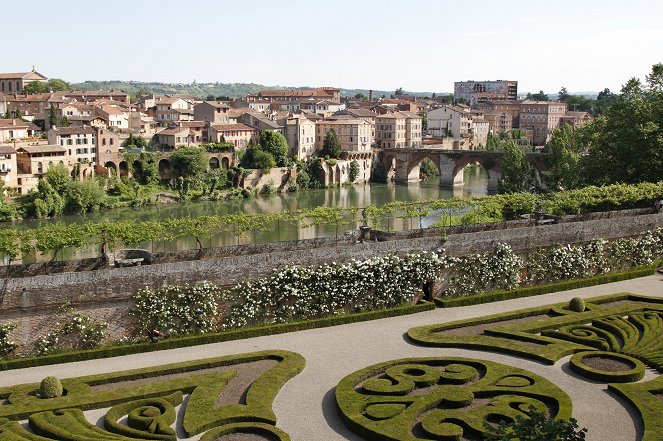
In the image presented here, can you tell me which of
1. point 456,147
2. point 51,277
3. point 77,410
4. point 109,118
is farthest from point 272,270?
point 456,147

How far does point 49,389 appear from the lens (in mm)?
18219

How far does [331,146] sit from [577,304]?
58934 millimetres

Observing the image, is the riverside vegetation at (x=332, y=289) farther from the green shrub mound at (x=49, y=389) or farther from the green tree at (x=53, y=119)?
the green tree at (x=53, y=119)

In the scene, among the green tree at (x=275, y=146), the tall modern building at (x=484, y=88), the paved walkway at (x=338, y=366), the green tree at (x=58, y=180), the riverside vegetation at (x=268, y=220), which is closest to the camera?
Answer: the paved walkway at (x=338, y=366)

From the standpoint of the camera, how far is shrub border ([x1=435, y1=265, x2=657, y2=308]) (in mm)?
26375

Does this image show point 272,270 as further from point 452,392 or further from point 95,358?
point 452,392

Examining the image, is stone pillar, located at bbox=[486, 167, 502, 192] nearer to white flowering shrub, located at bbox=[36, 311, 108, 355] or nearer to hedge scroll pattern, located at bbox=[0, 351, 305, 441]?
hedge scroll pattern, located at bbox=[0, 351, 305, 441]

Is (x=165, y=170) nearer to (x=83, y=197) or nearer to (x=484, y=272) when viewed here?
(x=83, y=197)

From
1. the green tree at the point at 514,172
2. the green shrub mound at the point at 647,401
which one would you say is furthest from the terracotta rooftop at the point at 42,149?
the green shrub mound at the point at 647,401

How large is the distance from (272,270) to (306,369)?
443 cm

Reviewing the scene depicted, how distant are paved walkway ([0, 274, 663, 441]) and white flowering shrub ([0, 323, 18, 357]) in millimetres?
838

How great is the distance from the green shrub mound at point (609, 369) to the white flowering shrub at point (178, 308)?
395 inches

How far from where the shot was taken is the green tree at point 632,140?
138ft

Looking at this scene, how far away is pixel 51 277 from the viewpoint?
21.3 metres
